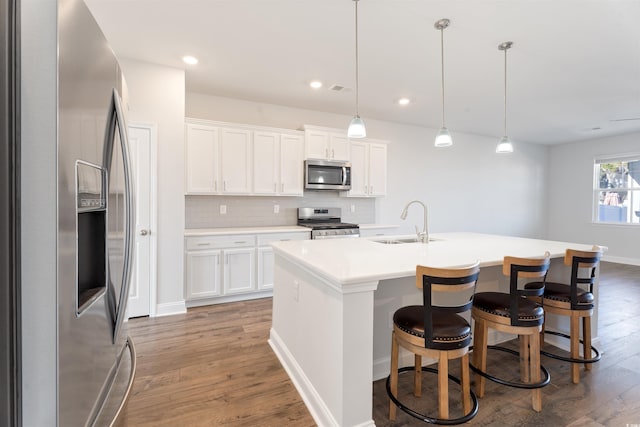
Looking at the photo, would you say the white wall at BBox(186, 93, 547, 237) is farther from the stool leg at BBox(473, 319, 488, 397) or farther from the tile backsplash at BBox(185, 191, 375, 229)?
the stool leg at BBox(473, 319, 488, 397)

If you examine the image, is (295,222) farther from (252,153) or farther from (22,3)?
(22,3)

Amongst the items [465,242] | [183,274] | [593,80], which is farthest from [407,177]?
[183,274]

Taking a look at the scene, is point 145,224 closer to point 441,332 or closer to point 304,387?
point 304,387

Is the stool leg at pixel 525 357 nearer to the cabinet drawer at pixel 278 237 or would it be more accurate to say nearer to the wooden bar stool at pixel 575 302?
the wooden bar stool at pixel 575 302

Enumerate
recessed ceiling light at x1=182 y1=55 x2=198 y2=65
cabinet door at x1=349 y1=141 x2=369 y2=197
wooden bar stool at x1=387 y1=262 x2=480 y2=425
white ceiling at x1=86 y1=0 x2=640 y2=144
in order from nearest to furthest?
1. wooden bar stool at x1=387 y1=262 x2=480 y2=425
2. white ceiling at x1=86 y1=0 x2=640 y2=144
3. recessed ceiling light at x1=182 y1=55 x2=198 y2=65
4. cabinet door at x1=349 y1=141 x2=369 y2=197

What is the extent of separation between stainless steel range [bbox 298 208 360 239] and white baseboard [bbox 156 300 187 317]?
1845 mm

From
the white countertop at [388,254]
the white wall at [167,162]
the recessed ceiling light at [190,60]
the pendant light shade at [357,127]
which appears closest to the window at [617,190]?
the white countertop at [388,254]

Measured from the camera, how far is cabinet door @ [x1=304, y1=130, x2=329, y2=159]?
4.49 m

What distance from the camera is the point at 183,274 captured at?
3.52 m

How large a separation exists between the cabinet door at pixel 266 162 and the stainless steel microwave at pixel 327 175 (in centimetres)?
47

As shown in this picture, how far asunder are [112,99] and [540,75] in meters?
4.40

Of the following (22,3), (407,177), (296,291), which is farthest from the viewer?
(407,177)

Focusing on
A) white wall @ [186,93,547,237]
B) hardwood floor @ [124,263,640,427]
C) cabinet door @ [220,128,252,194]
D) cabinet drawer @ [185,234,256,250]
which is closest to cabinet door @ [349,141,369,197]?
white wall @ [186,93,547,237]

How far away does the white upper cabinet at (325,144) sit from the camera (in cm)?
450
